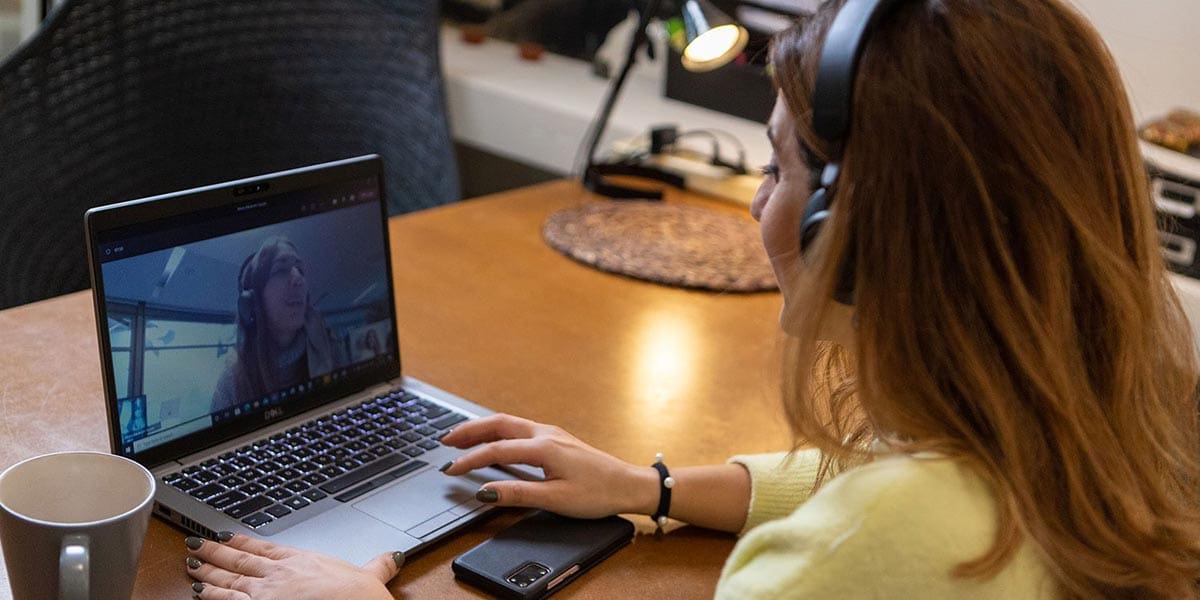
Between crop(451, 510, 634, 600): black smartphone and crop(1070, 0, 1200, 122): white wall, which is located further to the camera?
crop(1070, 0, 1200, 122): white wall

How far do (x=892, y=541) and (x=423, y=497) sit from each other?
16.3 inches

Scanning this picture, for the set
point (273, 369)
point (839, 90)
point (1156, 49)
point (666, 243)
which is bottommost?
point (666, 243)

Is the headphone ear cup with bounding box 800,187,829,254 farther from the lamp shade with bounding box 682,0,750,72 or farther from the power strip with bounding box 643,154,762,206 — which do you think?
the power strip with bounding box 643,154,762,206

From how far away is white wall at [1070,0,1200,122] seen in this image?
1.66m

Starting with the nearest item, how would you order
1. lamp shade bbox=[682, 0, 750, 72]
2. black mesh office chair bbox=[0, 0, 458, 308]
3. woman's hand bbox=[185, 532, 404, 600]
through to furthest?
woman's hand bbox=[185, 532, 404, 600] → lamp shade bbox=[682, 0, 750, 72] → black mesh office chair bbox=[0, 0, 458, 308]

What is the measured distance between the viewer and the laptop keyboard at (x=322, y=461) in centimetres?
93

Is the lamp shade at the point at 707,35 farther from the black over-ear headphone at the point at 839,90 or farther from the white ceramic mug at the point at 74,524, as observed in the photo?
the white ceramic mug at the point at 74,524

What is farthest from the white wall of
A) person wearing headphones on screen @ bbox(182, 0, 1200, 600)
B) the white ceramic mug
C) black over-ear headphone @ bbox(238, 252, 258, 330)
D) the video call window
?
the white ceramic mug

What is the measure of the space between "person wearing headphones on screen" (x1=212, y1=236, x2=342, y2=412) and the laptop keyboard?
0.04m

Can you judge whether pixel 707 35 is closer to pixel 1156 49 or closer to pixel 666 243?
pixel 666 243

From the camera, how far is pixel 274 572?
83cm

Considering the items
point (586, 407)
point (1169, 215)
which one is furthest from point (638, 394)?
point (1169, 215)

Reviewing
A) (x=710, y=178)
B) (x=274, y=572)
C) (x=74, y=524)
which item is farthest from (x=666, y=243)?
(x=74, y=524)

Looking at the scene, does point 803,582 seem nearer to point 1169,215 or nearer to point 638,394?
point 638,394
